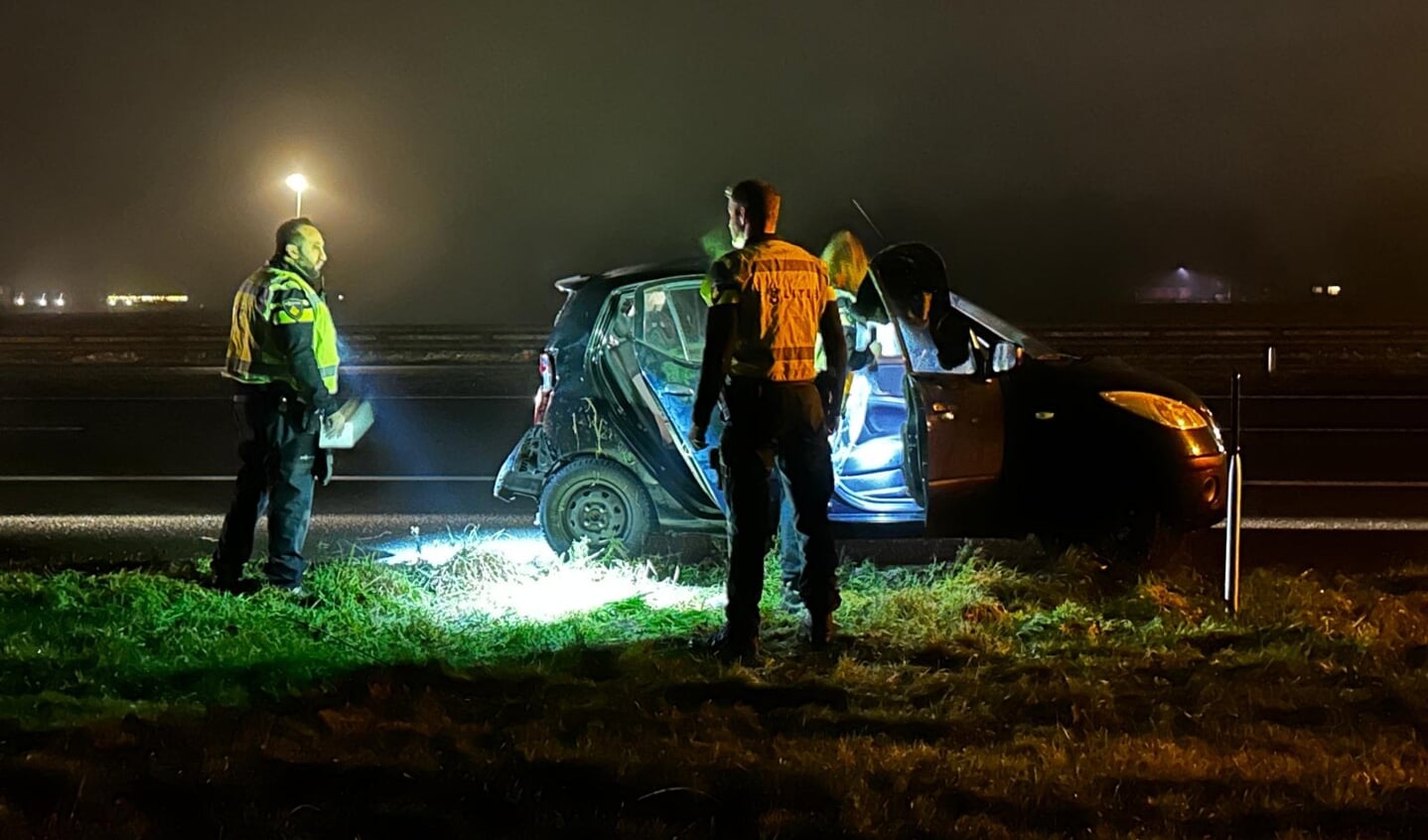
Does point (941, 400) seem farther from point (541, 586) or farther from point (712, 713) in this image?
point (712, 713)

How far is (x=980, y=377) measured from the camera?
6422 mm

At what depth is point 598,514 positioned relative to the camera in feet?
23.4

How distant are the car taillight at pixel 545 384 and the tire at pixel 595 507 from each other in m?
0.32

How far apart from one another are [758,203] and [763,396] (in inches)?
29.4

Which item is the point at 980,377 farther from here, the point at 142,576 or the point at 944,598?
the point at 142,576

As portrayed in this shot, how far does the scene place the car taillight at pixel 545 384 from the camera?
713 centimetres

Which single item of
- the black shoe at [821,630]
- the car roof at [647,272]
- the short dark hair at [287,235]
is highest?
the short dark hair at [287,235]

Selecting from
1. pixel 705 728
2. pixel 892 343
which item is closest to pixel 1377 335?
pixel 892 343

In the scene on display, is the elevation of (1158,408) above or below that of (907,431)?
above

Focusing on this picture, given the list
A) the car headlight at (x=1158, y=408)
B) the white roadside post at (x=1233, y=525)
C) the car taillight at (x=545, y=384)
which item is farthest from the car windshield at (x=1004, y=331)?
the car taillight at (x=545, y=384)

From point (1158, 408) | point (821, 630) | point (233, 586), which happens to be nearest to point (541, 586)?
point (233, 586)

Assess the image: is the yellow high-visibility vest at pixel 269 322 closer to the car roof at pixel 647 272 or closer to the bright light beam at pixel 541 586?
the bright light beam at pixel 541 586

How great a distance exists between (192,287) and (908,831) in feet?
158

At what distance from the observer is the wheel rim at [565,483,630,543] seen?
7.10 m
